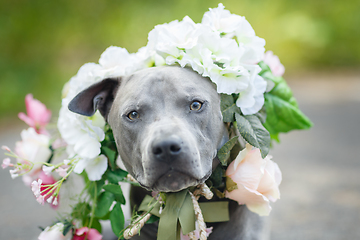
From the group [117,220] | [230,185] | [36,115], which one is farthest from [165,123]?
[36,115]

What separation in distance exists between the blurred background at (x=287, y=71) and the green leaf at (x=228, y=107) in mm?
1355

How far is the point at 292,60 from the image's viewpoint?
26.7 ft

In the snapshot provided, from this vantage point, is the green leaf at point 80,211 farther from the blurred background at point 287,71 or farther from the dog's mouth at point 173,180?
the blurred background at point 287,71

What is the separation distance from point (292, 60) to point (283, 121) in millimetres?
6995

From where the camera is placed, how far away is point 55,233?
1.44 m

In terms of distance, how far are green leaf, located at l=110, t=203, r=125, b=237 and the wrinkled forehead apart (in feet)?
1.45

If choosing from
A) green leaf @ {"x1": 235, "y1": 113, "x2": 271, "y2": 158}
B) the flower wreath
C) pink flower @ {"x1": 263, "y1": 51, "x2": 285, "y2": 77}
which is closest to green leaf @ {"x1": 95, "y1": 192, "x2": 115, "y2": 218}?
the flower wreath

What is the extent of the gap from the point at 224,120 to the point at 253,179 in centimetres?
23

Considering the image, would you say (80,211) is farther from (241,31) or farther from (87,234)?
(241,31)

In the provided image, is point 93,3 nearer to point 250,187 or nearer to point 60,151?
point 60,151

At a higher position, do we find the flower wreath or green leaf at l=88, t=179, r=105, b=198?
the flower wreath

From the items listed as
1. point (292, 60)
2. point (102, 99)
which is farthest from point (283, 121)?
point (292, 60)

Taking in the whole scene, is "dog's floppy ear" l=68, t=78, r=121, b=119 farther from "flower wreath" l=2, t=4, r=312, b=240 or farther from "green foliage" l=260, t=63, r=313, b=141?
"green foliage" l=260, t=63, r=313, b=141

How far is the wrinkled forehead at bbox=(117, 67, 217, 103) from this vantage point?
1.23 metres
